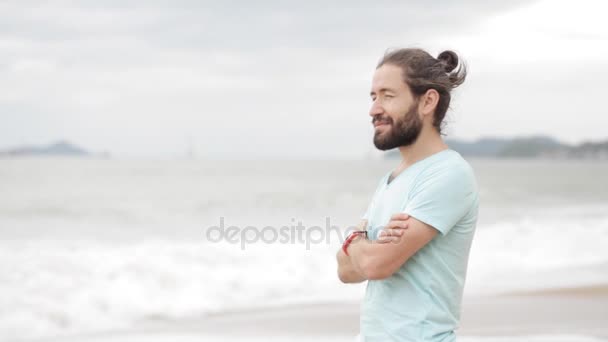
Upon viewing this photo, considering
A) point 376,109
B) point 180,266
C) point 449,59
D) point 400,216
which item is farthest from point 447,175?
point 180,266

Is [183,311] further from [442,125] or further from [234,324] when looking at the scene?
[442,125]

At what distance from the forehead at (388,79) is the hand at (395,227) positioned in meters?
0.40

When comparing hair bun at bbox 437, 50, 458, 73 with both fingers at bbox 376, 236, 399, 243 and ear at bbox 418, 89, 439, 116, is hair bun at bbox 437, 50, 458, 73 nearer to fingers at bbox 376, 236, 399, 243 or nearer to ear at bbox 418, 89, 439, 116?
ear at bbox 418, 89, 439, 116

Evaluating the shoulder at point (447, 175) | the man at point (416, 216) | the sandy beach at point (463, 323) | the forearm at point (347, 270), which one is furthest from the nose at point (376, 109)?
the sandy beach at point (463, 323)

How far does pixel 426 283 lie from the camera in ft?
7.14

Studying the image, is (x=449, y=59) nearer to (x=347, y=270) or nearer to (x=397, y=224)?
(x=397, y=224)

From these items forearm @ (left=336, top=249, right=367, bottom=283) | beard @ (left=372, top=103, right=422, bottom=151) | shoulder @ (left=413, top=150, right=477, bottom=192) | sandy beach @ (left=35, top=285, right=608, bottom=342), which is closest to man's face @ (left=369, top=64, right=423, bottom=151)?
beard @ (left=372, top=103, right=422, bottom=151)

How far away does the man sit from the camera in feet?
6.98

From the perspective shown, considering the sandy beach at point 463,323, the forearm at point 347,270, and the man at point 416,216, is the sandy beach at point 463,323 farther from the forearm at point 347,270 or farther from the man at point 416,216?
the man at point 416,216

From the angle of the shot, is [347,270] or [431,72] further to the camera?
[347,270]

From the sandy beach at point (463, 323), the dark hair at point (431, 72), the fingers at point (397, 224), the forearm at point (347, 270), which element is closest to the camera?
the fingers at point (397, 224)

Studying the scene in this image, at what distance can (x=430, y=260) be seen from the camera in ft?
7.18

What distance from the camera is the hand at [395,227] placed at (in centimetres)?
210

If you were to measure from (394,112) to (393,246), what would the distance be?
0.42 metres
